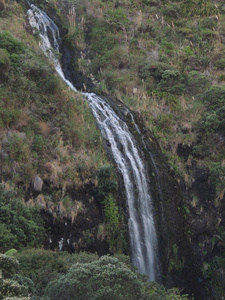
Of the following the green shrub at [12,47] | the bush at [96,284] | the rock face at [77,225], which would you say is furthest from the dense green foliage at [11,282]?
the green shrub at [12,47]

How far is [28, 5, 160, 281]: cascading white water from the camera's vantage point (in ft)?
50.9

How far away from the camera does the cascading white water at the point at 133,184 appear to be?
15500 mm

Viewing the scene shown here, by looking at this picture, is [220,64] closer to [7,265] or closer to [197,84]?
[197,84]

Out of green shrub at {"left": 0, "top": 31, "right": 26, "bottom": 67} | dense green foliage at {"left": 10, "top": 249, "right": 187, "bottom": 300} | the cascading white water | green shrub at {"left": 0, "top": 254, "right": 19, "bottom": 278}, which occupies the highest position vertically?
green shrub at {"left": 0, "top": 31, "right": 26, "bottom": 67}

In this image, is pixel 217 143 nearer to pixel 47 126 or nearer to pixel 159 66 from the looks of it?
pixel 159 66

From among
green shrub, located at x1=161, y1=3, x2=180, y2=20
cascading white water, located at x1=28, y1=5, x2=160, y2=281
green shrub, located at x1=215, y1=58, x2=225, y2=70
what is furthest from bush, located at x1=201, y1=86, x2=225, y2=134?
green shrub, located at x1=161, y1=3, x2=180, y2=20

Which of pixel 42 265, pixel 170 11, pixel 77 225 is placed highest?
pixel 42 265

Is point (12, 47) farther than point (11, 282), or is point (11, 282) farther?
point (12, 47)

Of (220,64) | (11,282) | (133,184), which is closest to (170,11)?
(220,64)

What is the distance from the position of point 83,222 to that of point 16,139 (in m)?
4.04

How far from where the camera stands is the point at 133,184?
1667 cm

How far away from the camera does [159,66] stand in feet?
76.4

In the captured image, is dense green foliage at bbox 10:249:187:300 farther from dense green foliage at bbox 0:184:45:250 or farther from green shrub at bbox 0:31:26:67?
green shrub at bbox 0:31:26:67

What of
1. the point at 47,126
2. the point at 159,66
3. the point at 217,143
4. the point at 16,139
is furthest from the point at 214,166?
the point at 16,139
